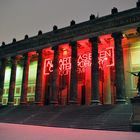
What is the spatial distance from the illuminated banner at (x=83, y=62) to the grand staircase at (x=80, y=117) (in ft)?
26.0

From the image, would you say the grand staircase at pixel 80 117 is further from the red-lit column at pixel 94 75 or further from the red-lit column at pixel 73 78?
the red-lit column at pixel 94 75

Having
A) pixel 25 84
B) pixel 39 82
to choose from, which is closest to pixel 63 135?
pixel 39 82

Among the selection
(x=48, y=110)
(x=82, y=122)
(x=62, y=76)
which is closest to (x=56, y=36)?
(x=62, y=76)

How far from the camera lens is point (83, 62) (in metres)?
33.1

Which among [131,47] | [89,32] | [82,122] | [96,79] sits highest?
[89,32]

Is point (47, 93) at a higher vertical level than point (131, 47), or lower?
lower

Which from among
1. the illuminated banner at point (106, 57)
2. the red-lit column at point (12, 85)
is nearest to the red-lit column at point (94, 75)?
the illuminated banner at point (106, 57)

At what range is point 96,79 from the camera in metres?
28.2

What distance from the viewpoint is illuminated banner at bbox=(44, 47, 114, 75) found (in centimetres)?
3059

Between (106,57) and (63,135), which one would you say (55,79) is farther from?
(63,135)

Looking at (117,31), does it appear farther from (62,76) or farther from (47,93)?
(47,93)

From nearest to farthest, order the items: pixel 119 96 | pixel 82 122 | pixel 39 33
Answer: pixel 82 122, pixel 119 96, pixel 39 33

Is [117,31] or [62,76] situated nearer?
[117,31]

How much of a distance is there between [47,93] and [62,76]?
469 centimetres
